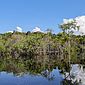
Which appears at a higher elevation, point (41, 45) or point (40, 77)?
point (41, 45)

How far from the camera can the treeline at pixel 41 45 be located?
70.2 metres

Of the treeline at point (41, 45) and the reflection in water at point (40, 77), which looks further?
the treeline at point (41, 45)

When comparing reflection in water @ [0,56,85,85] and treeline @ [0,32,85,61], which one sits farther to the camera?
treeline @ [0,32,85,61]

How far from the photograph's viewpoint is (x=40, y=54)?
232ft

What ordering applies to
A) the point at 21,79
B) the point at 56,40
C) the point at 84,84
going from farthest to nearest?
the point at 56,40
the point at 21,79
the point at 84,84

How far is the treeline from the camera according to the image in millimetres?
70250

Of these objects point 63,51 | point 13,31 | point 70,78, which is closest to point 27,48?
point 63,51

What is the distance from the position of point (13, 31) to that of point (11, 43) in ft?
32.8

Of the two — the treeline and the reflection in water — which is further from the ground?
the treeline

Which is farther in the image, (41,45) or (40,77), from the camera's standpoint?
(41,45)

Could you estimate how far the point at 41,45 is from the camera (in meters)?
71.1

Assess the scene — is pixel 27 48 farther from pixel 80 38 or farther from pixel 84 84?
pixel 84 84

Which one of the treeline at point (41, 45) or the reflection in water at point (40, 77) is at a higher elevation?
the treeline at point (41, 45)

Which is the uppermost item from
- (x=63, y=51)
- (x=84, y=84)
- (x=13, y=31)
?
Result: (x=13, y=31)
